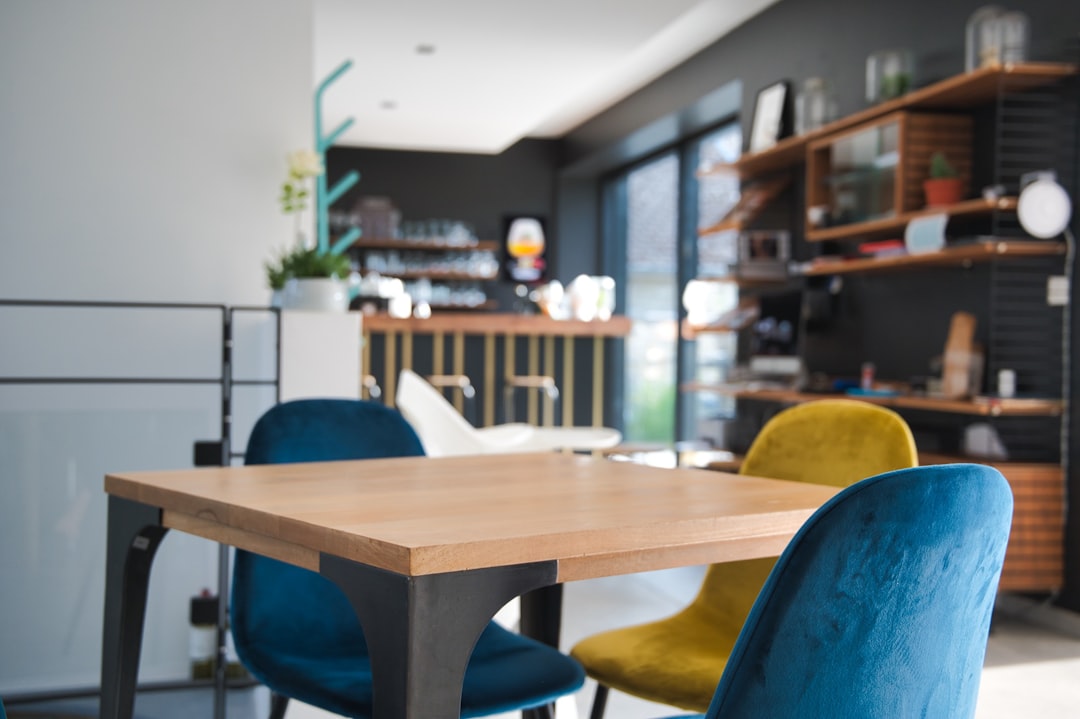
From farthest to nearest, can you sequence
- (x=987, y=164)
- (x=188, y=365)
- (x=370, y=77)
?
(x=370, y=77), (x=987, y=164), (x=188, y=365)

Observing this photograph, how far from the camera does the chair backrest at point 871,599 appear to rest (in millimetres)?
851

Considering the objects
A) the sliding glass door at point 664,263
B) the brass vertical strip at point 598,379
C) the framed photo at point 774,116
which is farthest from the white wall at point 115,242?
the sliding glass door at point 664,263

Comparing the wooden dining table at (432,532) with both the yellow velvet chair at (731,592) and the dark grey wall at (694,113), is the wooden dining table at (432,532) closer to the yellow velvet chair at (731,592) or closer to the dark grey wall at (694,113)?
the yellow velvet chair at (731,592)

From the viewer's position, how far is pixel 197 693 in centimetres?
291

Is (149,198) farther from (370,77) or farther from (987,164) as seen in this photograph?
(370,77)

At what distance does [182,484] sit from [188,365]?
1744mm

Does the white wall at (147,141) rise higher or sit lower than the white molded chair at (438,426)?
higher

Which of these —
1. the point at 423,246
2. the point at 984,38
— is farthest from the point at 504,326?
the point at 984,38

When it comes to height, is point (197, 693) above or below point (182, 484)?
below

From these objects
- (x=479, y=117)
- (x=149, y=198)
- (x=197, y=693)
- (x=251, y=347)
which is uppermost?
(x=479, y=117)

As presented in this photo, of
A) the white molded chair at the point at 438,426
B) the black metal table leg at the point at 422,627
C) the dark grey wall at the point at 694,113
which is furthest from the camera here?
the dark grey wall at the point at 694,113

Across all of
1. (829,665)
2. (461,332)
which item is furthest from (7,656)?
(461,332)

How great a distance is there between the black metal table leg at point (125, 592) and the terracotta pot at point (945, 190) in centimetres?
351

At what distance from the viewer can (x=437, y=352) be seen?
715 centimetres
